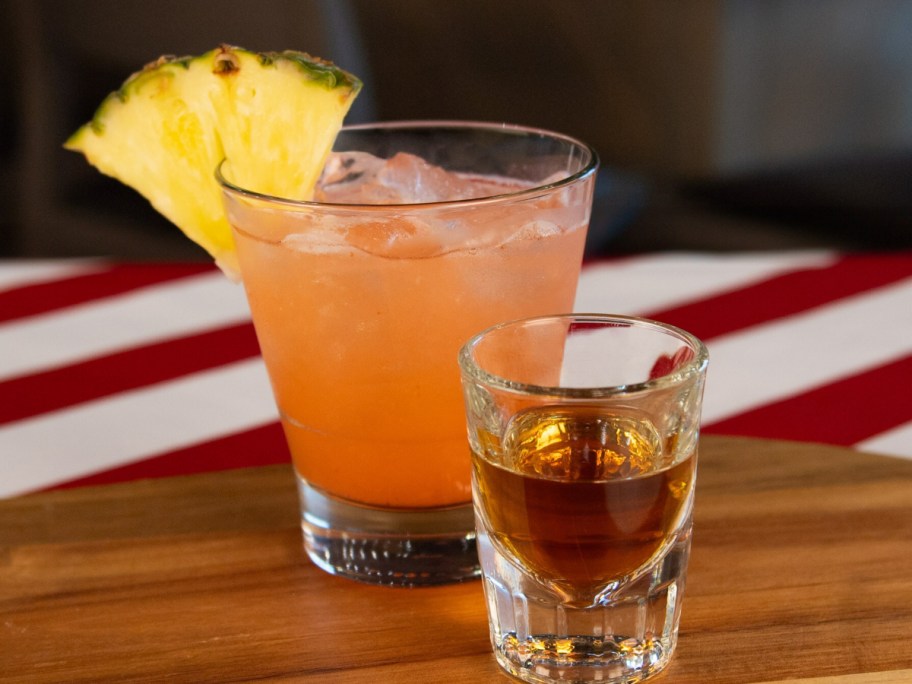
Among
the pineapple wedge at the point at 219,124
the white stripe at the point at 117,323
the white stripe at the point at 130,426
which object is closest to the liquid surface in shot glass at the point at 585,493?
the pineapple wedge at the point at 219,124

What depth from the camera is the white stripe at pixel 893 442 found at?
1067mm

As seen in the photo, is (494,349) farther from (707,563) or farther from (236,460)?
(236,460)

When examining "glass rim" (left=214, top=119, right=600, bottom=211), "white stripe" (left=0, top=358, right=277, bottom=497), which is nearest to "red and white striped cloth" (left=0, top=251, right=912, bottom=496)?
"white stripe" (left=0, top=358, right=277, bottom=497)

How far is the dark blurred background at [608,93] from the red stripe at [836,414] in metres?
0.99

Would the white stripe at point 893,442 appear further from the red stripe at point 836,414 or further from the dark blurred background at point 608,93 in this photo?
the dark blurred background at point 608,93

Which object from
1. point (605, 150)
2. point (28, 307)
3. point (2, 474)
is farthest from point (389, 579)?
point (605, 150)

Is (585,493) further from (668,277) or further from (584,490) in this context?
(668,277)

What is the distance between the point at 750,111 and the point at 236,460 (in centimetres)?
144

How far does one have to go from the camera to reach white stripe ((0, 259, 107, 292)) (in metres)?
1.51

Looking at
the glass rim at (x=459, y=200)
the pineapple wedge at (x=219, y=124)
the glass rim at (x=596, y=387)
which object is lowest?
the glass rim at (x=596, y=387)

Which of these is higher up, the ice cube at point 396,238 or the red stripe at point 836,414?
the ice cube at point 396,238

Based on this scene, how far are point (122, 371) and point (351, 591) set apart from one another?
0.57m

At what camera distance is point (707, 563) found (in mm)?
803

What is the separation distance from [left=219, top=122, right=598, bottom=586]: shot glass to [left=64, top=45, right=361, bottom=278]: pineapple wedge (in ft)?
0.08
